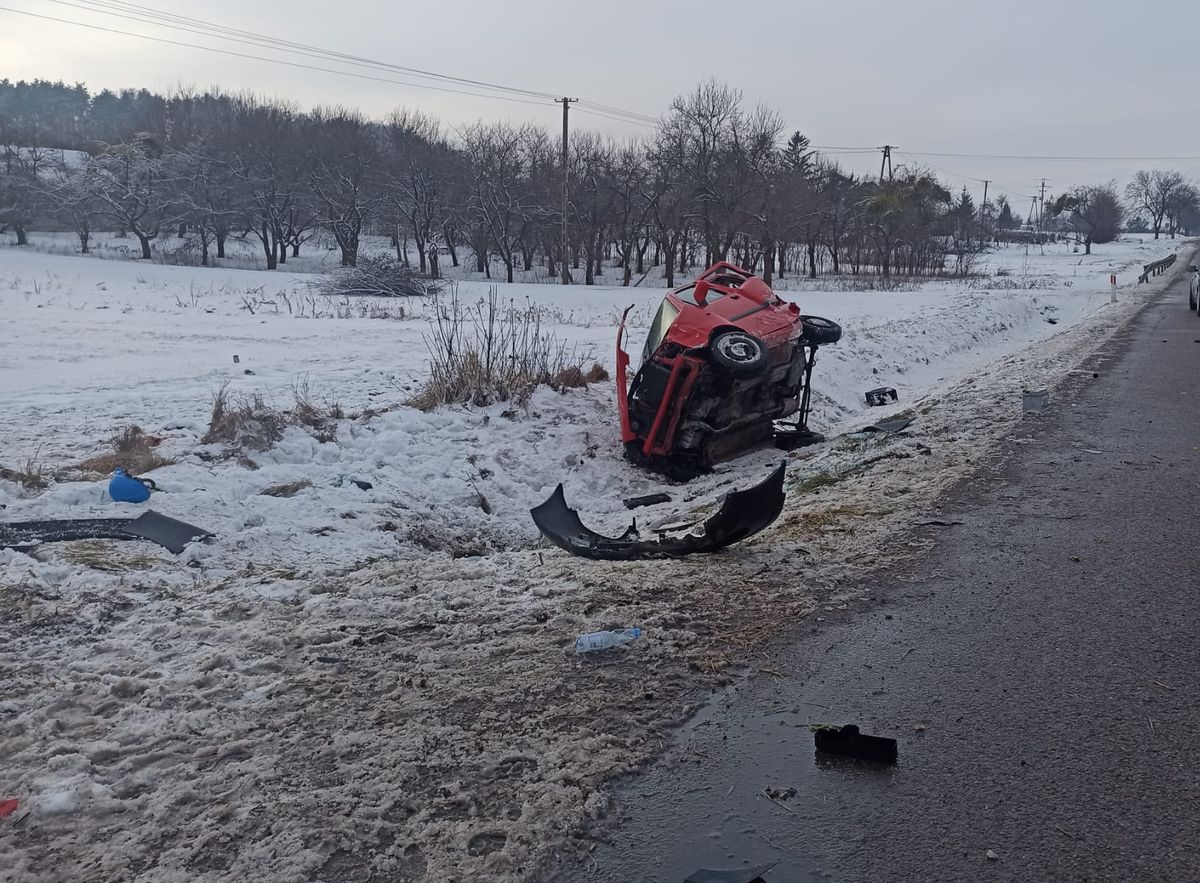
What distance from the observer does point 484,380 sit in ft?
32.9

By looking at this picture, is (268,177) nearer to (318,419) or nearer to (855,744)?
(318,419)

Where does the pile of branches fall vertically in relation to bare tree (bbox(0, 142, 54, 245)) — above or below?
below

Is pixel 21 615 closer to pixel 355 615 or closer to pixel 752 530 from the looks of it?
pixel 355 615

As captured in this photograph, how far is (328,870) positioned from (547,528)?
12.5 feet

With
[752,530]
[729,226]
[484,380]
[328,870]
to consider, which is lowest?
[328,870]

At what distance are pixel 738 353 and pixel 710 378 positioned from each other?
1.41 feet

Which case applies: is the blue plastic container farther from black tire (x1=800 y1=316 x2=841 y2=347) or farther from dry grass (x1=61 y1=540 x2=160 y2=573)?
black tire (x1=800 y1=316 x2=841 y2=347)

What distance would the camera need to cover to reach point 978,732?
3111 millimetres

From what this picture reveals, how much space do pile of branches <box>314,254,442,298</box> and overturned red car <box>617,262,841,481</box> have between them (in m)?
22.7

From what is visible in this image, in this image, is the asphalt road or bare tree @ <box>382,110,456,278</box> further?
bare tree @ <box>382,110,456,278</box>

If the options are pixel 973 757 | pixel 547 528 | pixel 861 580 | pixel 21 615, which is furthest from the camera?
pixel 547 528

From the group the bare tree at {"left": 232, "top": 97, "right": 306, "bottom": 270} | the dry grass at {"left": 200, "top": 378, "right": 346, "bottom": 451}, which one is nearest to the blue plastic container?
the dry grass at {"left": 200, "top": 378, "right": 346, "bottom": 451}

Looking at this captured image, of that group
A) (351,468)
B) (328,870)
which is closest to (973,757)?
(328,870)

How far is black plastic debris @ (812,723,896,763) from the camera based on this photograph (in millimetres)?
2961
